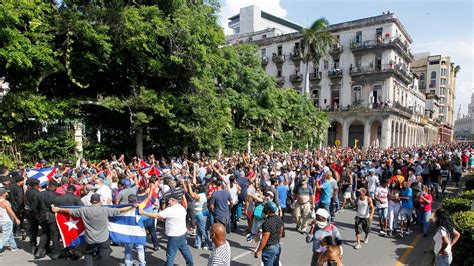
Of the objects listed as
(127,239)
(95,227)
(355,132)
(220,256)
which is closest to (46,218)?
(95,227)

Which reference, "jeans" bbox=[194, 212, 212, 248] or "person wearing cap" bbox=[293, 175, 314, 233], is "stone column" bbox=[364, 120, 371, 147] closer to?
"person wearing cap" bbox=[293, 175, 314, 233]

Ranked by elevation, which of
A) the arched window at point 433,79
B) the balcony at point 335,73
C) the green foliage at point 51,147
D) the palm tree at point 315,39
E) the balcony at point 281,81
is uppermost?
the arched window at point 433,79

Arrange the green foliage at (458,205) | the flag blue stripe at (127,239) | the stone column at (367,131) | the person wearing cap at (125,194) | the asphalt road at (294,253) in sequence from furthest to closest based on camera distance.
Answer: the stone column at (367,131) → the green foliage at (458,205) → the person wearing cap at (125,194) → the asphalt road at (294,253) → the flag blue stripe at (127,239)

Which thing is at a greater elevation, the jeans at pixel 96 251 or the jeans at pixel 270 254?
the jeans at pixel 270 254

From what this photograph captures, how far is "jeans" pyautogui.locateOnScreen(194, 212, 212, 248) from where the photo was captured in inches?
311

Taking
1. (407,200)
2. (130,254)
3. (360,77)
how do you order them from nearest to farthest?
1. (130,254)
2. (407,200)
3. (360,77)

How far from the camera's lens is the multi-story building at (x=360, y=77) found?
139 feet

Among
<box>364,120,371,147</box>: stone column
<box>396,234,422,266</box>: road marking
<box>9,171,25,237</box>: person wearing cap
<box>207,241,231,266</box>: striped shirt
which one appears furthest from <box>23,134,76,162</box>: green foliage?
A: <box>364,120,371,147</box>: stone column

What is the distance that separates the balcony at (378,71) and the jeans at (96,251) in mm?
42994

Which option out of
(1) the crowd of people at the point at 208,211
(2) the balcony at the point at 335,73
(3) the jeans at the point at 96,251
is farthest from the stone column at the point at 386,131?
(3) the jeans at the point at 96,251

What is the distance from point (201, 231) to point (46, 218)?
341 centimetres

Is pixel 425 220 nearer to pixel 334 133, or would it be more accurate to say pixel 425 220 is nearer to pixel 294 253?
pixel 294 253

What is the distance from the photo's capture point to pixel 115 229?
21.2 ft

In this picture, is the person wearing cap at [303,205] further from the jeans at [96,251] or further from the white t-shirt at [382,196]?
the jeans at [96,251]
